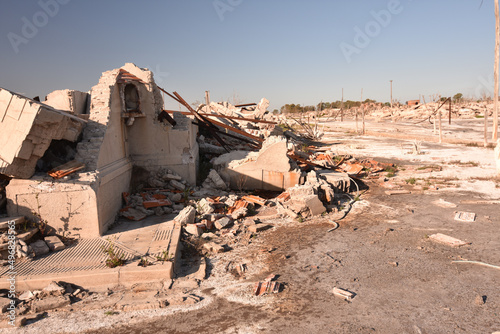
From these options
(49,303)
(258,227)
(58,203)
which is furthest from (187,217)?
(49,303)

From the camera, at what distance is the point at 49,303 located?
387 cm

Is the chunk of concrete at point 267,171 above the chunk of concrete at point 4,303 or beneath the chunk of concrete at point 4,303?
above

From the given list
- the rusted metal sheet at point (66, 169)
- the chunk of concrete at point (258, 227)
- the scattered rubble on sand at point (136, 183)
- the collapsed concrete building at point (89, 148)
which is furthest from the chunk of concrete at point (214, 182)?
the rusted metal sheet at point (66, 169)

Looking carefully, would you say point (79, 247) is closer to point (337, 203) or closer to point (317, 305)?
point (317, 305)

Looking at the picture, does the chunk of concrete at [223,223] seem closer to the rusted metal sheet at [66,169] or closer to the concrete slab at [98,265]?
the concrete slab at [98,265]

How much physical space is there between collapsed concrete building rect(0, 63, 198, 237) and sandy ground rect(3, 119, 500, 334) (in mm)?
2109

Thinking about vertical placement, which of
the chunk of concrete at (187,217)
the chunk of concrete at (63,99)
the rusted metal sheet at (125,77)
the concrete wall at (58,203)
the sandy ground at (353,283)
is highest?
the rusted metal sheet at (125,77)

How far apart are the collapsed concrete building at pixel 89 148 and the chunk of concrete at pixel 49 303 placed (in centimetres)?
158

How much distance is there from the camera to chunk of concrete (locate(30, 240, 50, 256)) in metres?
4.87

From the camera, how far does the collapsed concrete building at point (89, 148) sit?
16.2ft

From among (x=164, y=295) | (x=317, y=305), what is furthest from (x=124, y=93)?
(x=317, y=305)

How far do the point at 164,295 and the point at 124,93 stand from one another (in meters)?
5.58

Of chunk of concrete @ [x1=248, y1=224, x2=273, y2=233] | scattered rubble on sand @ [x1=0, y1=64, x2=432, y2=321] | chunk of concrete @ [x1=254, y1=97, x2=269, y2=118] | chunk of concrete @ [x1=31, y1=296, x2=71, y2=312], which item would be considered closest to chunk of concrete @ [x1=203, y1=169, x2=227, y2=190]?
scattered rubble on sand @ [x1=0, y1=64, x2=432, y2=321]

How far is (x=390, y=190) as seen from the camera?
9258 millimetres
